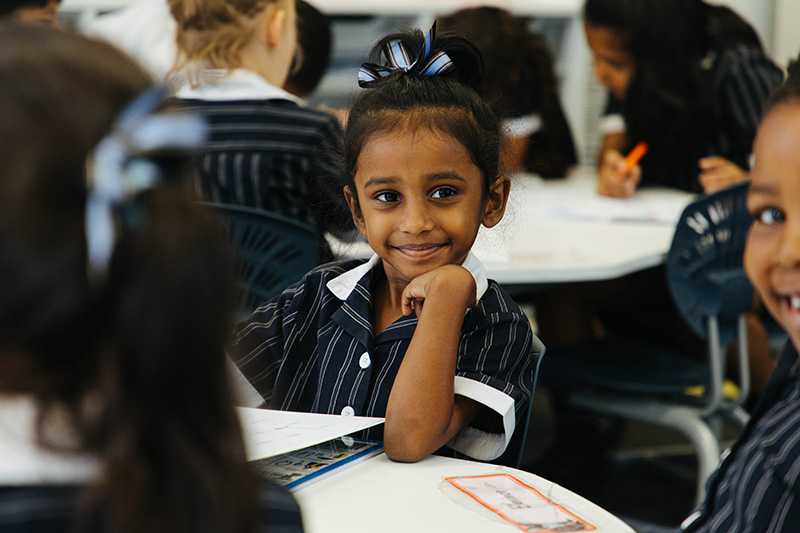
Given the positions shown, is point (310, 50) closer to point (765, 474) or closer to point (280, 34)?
point (280, 34)

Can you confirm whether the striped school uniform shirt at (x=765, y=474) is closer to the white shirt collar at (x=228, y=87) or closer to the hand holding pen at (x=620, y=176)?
the white shirt collar at (x=228, y=87)

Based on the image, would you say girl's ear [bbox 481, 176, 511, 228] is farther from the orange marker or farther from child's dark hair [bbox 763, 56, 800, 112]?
the orange marker

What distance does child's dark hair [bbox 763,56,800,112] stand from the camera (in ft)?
3.67

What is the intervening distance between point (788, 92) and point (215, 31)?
5.33ft

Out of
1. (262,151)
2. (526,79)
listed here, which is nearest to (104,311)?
(262,151)

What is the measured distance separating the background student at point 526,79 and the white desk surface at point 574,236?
6.3 inches

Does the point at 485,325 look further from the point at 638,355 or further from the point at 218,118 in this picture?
the point at 638,355

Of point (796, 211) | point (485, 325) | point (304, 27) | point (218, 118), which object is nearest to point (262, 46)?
point (218, 118)

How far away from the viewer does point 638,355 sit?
108 inches

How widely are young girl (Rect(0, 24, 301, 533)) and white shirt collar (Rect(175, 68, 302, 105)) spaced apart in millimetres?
1774

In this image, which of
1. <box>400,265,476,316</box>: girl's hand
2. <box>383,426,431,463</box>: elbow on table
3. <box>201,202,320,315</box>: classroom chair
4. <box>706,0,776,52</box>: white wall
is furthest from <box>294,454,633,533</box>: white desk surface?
<box>706,0,776,52</box>: white wall

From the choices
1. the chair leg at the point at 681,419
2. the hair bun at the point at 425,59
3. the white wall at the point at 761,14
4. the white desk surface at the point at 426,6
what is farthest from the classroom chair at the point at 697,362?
the white wall at the point at 761,14

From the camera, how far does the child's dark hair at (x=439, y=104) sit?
1528 millimetres

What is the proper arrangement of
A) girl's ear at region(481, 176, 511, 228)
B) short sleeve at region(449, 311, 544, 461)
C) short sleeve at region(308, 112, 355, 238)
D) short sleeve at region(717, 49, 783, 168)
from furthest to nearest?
short sleeve at region(717, 49, 783, 168) → short sleeve at region(308, 112, 355, 238) → girl's ear at region(481, 176, 511, 228) → short sleeve at region(449, 311, 544, 461)
